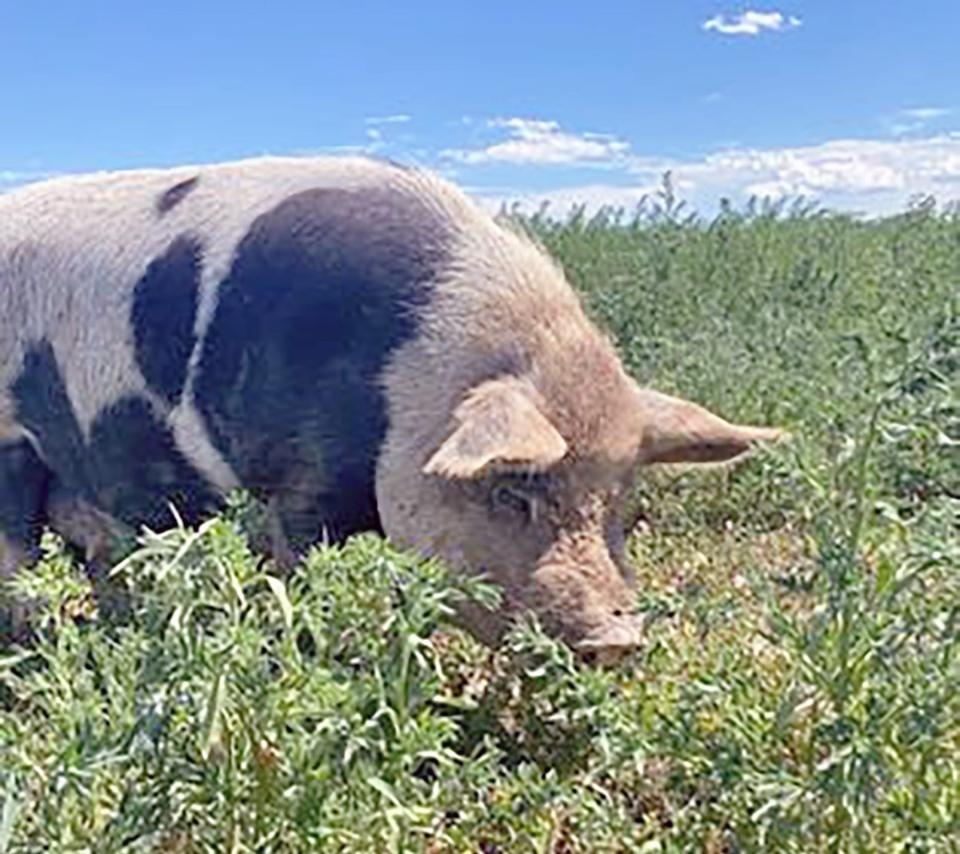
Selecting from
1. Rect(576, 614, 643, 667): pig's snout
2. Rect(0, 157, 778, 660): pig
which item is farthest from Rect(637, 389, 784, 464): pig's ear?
Rect(576, 614, 643, 667): pig's snout

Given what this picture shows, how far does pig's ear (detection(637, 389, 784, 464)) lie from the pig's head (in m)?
0.08

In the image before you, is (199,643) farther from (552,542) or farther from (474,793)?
(552,542)

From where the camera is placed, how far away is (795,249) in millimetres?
9492

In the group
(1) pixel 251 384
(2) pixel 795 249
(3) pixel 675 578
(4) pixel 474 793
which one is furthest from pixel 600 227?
(4) pixel 474 793

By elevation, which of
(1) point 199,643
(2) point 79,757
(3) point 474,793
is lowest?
(3) point 474,793

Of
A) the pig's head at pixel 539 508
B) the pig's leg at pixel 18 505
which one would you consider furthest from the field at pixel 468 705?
the pig's leg at pixel 18 505

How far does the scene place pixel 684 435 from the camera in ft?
12.0

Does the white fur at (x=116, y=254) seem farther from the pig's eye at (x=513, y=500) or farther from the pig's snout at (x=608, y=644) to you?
the pig's snout at (x=608, y=644)

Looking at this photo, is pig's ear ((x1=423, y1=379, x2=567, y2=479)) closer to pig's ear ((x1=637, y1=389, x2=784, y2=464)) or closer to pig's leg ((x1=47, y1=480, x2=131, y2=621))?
pig's ear ((x1=637, y1=389, x2=784, y2=464))

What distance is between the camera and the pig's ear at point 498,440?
3.04 metres

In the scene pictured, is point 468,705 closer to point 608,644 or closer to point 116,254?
point 608,644

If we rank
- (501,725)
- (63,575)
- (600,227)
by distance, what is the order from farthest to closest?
(600,227), (501,725), (63,575)

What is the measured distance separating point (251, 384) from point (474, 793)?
1581 millimetres

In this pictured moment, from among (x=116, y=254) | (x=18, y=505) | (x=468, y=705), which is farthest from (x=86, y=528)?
(x=468, y=705)
